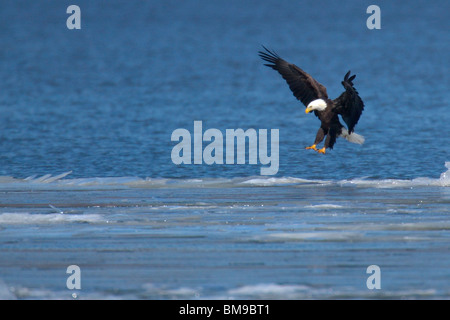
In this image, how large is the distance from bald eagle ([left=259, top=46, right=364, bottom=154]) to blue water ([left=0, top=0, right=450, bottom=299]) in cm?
50

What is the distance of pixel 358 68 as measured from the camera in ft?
130

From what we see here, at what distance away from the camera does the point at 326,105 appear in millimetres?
11195

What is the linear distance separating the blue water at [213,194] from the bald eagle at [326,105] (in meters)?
0.50

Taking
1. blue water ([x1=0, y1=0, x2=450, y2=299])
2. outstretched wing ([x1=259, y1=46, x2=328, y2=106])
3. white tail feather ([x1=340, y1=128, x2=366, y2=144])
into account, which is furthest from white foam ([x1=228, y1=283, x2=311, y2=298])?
outstretched wing ([x1=259, y1=46, x2=328, y2=106])

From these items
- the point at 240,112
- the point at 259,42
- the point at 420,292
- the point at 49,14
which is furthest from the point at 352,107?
the point at 49,14

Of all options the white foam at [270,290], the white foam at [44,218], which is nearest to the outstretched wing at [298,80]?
the white foam at [44,218]

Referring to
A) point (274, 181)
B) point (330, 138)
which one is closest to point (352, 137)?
point (330, 138)

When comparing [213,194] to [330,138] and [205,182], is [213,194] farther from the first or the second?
[330,138]

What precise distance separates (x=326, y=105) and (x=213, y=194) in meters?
1.63

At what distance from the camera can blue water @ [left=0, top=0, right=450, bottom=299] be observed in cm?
649

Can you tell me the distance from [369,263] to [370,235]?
972mm

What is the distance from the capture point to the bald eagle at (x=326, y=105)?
10891 mm
